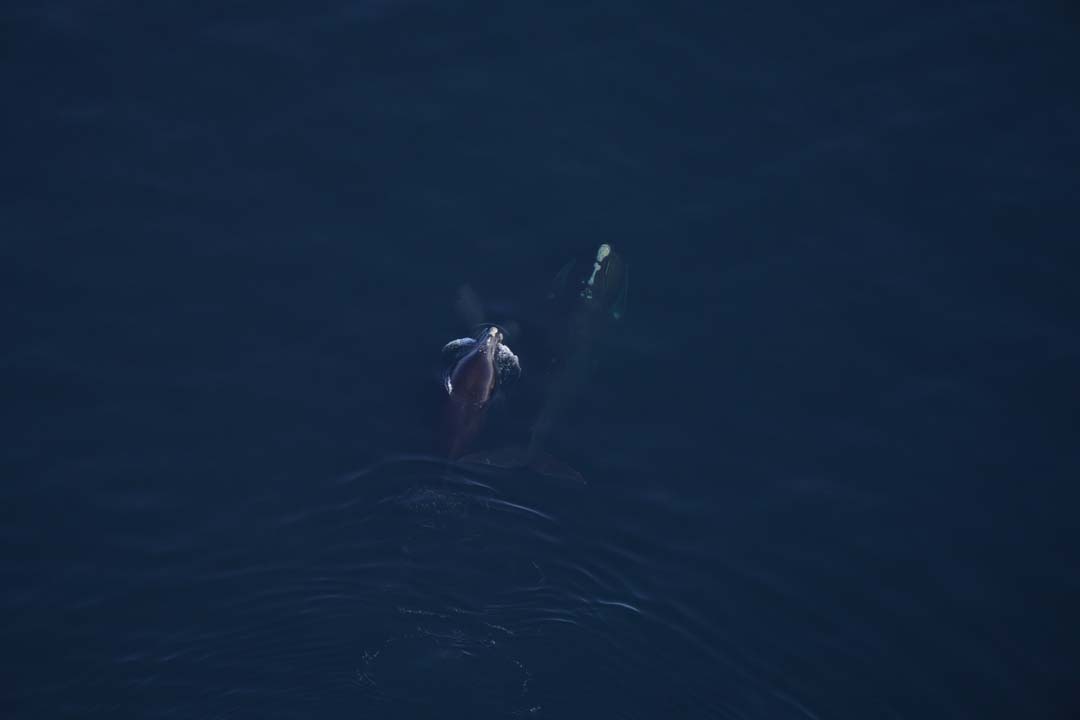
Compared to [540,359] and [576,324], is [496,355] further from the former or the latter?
[576,324]

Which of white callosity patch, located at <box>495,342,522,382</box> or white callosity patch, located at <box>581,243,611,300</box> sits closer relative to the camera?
white callosity patch, located at <box>495,342,522,382</box>

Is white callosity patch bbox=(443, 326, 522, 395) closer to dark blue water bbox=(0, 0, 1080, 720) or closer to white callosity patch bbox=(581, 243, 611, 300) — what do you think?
dark blue water bbox=(0, 0, 1080, 720)

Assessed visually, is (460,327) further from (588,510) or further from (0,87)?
(0,87)

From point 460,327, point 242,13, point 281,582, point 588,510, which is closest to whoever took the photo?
point 281,582

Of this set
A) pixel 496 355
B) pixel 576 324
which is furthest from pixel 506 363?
pixel 576 324

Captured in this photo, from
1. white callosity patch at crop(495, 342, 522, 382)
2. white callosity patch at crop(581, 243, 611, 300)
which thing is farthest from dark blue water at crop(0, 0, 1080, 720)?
white callosity patch at crop(581, 243, 611, 300)

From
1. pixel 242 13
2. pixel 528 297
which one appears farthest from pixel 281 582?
pixel 242 13

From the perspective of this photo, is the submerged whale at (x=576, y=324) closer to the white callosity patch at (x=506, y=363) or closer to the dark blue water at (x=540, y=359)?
the dark blue water at (x=540, y=359)

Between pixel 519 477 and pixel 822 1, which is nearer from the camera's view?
pixel 519 477
